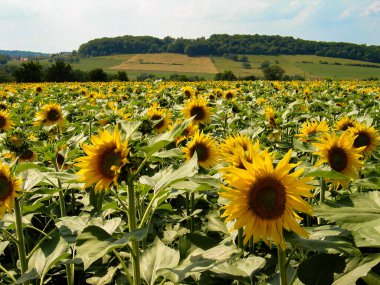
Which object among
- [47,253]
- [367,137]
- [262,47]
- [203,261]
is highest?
[262,47]

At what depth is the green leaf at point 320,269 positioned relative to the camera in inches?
52.1

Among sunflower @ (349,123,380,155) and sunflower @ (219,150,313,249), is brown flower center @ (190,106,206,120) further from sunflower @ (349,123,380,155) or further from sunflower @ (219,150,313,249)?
sunflower @ (219,150,313,249)

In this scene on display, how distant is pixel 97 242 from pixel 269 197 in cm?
78

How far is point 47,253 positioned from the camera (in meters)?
2.43

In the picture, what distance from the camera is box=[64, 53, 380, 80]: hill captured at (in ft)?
221

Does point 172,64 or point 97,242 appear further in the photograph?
point 172,64

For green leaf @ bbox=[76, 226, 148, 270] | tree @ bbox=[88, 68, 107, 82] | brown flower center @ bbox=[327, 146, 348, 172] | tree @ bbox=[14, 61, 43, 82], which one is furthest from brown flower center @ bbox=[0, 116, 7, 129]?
tree @ bbox=[88, 68, 107, 82]

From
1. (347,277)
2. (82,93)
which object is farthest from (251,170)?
(82,93)

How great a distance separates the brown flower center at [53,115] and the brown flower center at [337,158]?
474 centimetres

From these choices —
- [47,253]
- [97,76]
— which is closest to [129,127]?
[47,253]

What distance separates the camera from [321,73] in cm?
6519

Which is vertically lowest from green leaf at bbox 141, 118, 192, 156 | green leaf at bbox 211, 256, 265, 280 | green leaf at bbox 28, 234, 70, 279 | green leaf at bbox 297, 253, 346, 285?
green leaf at bbox 28, 234, 70, 279

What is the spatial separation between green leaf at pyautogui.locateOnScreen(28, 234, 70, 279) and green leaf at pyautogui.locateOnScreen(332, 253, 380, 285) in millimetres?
1603

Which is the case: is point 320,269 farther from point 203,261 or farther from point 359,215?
point 203,261
